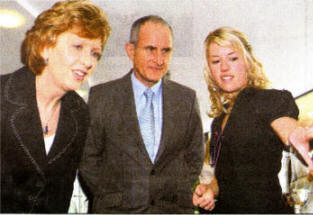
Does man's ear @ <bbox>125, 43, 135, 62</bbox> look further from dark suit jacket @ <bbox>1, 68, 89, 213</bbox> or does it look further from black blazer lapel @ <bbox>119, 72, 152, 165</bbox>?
dark suit jacket @ <bbox>1, 68, 89, 213</bbox>

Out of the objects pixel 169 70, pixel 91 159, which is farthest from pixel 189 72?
pixel 91 159

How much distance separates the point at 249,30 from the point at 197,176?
1.13 metres

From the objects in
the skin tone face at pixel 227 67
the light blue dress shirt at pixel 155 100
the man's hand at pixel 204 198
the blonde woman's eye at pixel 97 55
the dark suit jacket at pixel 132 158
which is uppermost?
the blonde woman's eye at pixel 97 55

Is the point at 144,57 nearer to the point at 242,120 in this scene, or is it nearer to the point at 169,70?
the point at 169,70

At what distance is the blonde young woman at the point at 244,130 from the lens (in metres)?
2.73

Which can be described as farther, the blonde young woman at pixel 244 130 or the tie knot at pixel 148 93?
the tie knot at pixel 148 93

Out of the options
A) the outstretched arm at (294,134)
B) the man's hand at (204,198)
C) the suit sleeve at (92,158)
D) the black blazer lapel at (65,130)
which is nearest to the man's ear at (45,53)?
the black blazer lapel at (65,130)

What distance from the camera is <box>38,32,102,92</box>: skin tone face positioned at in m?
2.77

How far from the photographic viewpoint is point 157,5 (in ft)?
9.55

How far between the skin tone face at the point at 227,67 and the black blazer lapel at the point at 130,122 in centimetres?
61

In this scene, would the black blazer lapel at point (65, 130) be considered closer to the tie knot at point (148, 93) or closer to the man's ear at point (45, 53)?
the man's ear at point (45, 53)

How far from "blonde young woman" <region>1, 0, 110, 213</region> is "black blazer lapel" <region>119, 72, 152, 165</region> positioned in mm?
267

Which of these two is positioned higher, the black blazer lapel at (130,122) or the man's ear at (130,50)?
the man's ear at (130,50)

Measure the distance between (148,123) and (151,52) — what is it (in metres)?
0.51
